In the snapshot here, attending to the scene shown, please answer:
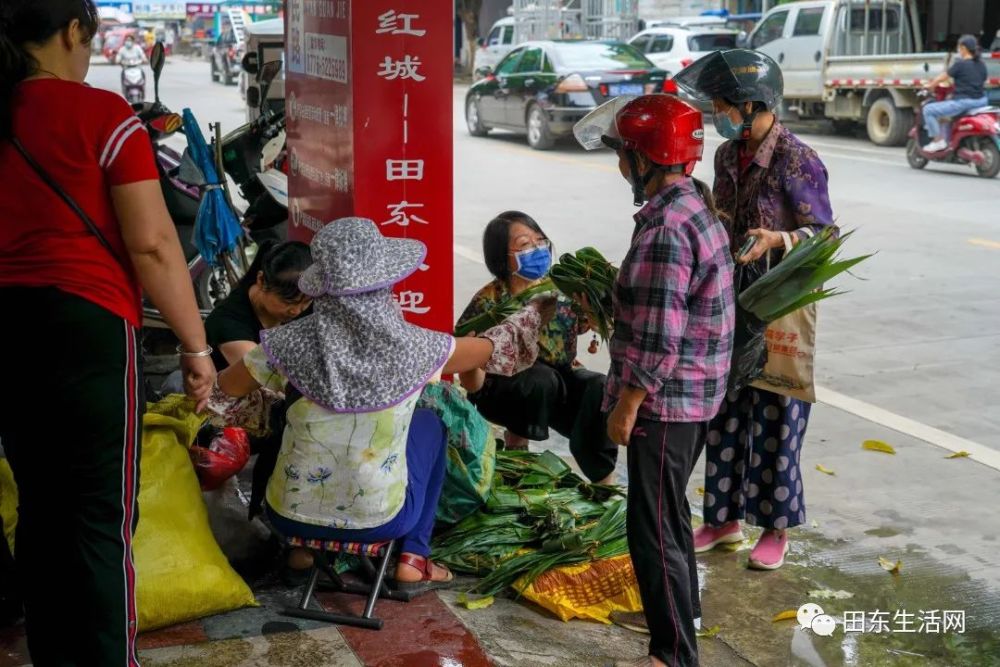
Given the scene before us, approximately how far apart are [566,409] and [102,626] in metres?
2.12

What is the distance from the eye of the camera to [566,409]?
4.43 meters

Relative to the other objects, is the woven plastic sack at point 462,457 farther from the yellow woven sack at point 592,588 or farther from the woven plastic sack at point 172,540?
the woven plastic sack at point 172,540

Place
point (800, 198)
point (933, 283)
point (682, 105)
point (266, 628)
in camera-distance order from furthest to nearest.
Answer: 1. point (933, 283)
2. point (800, 198)
3. point (266, 628)
4. point (682, 105)

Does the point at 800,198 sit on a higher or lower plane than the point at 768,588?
higher

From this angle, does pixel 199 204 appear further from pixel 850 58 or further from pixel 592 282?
pixel 850 58

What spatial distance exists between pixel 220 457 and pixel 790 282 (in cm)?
175

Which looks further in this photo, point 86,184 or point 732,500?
point 732,500

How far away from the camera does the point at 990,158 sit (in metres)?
12.9

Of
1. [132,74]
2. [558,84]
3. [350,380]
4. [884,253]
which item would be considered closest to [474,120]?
[558,84]

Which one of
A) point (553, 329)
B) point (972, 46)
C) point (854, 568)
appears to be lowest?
point (854, 568)

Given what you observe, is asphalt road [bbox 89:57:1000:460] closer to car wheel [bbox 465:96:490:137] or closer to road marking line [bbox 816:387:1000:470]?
road marking line [bbox 816:387:1000:470]

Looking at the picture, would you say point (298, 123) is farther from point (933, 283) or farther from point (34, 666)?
point (933, 283)

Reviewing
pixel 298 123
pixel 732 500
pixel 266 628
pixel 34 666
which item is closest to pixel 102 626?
pixel 34 666

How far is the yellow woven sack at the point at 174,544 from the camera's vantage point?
127 inches
